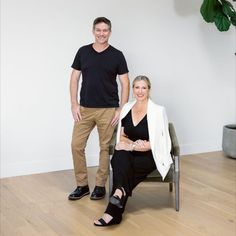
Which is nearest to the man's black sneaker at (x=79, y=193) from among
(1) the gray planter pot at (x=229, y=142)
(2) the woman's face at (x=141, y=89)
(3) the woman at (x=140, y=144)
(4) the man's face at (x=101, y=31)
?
(3) the woman at (x=140, y=144)

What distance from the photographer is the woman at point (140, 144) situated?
3248mm

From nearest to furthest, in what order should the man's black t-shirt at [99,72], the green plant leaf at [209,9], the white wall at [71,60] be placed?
the man's black t-shirt at [99,72] → the white wall at [71,60] → the green plant leaf at [209,9]

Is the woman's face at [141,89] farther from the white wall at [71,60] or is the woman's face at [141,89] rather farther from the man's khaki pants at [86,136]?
the white wall at [71,60]

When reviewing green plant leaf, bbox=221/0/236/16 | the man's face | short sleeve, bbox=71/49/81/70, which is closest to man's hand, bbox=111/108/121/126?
short sleeve, bbox=71/49/81/70

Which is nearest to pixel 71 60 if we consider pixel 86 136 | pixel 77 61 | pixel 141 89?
pixel 77 61

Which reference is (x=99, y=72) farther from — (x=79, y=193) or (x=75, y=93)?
Answer: (x=79, y=193)

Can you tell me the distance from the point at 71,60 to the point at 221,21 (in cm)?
159

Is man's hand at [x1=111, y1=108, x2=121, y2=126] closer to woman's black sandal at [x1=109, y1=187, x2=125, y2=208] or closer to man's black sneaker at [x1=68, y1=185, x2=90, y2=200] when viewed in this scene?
man's black sneaker at [x1=68, y1=185, x2=90, y2=200]

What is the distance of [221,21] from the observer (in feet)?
14.8

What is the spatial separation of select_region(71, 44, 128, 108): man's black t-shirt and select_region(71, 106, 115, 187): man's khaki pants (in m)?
0.06

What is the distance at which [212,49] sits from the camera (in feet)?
16.8

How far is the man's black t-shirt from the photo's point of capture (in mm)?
3525

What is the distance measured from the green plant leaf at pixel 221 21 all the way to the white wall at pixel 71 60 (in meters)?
0.47

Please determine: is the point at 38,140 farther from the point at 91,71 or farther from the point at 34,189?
the point at 91,71
